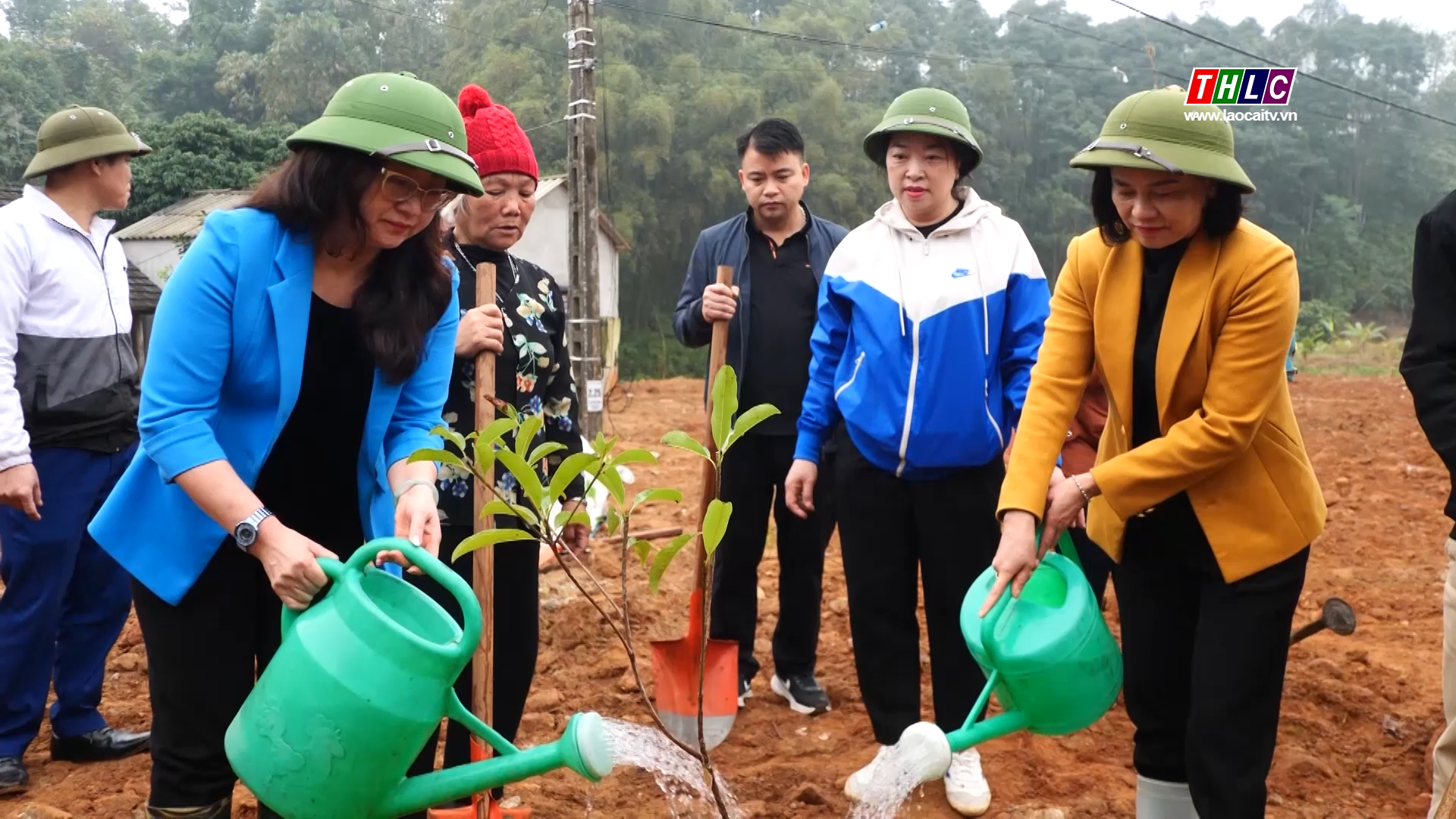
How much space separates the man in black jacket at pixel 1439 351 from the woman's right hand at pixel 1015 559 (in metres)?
0.77

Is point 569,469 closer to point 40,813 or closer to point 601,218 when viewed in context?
point 40,813

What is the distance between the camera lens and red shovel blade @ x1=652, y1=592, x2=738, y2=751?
3445mm

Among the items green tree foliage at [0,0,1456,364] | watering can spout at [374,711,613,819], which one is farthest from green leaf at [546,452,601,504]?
green tree foliage at [0,0,1456,364]

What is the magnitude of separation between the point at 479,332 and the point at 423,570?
3.34 feet

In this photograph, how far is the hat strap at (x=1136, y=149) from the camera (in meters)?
2.01

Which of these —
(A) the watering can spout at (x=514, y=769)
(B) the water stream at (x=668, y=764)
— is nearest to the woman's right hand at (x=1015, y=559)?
(B) the water stream at (x=668, y=764)

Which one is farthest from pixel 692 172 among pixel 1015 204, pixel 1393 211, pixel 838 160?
pixel 1393 211

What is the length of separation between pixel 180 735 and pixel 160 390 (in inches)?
23.0

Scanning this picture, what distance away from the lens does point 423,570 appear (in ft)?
5.37

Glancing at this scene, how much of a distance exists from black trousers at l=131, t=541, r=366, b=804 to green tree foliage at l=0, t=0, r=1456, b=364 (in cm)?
2060

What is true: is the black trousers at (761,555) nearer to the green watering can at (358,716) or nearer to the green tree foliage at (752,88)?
the green watering can at (358,716)

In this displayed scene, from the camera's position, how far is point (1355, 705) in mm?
3762

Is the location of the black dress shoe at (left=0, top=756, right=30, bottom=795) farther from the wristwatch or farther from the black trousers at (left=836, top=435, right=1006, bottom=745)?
the black trousers at (left=836, top=435, right=1006, bottom=745)

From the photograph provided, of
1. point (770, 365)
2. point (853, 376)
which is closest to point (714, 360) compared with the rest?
point (770, 365)
